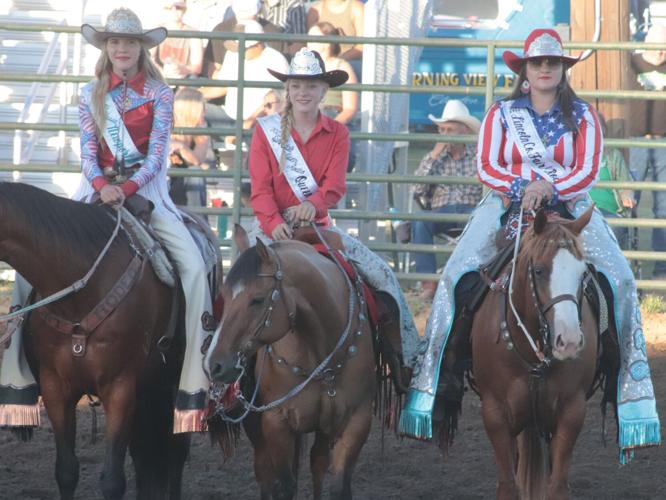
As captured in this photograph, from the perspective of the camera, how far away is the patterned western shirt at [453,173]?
11914 millimetres

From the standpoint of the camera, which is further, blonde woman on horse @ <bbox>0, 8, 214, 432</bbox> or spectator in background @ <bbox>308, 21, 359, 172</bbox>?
spectator in background @ <bbox>308, 21, 359, 172</bbox>

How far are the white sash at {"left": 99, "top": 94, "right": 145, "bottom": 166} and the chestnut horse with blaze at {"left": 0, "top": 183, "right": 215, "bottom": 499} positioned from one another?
35 centimetres

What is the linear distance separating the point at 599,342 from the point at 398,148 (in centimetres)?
637

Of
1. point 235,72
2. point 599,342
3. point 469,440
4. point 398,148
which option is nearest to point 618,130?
point 398,148

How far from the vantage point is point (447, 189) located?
11992 mm

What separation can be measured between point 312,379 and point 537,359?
104 centimetres

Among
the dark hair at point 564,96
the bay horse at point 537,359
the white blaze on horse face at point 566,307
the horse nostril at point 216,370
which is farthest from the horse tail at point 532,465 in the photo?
the horse nostril at point 216,370

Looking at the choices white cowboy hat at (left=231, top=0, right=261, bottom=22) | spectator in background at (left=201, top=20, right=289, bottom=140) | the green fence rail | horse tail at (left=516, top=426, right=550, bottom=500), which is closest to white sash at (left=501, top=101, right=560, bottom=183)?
horse tail at (left=516, top=426, right=550, bottom=500)

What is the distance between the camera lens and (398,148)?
1292cm

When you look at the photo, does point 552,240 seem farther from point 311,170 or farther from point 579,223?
point 311,170

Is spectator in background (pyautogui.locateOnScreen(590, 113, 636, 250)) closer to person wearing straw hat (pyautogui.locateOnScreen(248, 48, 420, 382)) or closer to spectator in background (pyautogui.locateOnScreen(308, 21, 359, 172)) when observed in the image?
spectator in background (pyautogui.locateOnScreen(308, 21, 359, 172))

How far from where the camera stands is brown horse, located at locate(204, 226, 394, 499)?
6.36m

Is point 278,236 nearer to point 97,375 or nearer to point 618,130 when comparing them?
point 97,375

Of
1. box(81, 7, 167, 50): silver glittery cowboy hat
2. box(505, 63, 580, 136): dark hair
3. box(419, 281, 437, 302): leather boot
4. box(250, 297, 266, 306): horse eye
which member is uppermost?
box(81, 7, 167, 50): silver glittery cowboy hat
